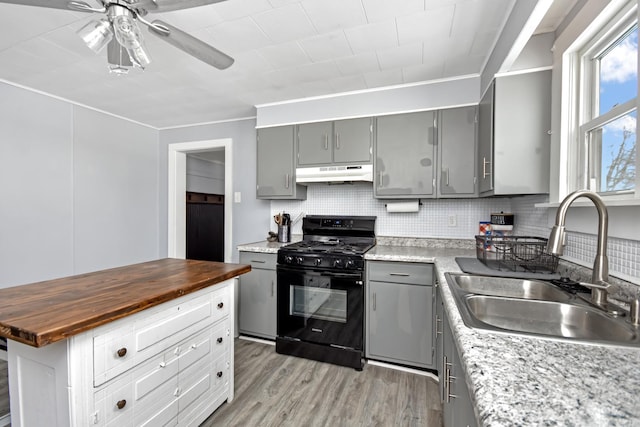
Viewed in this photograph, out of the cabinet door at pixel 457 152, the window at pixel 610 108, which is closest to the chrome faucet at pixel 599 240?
the window at pixel 610 108

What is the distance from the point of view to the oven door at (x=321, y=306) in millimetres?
2297

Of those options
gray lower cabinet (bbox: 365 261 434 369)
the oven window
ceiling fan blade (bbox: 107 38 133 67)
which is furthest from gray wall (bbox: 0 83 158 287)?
gray lower cabinet (bbox: 365 261 434 369)

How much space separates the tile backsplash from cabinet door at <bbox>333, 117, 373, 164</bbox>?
36 cm

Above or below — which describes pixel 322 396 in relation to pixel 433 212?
below

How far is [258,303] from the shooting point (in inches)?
106

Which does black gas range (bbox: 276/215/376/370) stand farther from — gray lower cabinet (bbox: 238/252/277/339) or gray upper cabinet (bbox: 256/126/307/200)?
gray upper cabinet (bbox: 256/126/307/200)

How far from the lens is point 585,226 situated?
1.41 metres

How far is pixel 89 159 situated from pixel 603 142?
444 cm

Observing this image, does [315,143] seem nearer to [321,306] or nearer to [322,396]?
[321,306]

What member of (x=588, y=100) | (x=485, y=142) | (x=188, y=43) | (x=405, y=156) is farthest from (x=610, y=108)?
(x=188, y=43)

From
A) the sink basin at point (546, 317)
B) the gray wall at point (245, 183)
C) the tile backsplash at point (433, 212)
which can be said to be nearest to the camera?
the sink basin at point (546, 317)

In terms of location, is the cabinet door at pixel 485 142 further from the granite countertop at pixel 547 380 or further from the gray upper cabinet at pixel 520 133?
the granite countertop at pixel 547 380

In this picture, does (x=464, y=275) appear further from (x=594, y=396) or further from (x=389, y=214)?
(x=389, y=214)

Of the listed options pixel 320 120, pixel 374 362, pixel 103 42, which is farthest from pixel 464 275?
pixel 103 42
